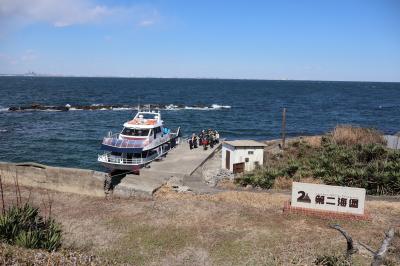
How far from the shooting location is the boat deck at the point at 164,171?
17906 millimetres

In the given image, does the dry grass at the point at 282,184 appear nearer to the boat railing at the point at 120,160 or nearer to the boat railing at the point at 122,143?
the boat railing at the point at 120,160

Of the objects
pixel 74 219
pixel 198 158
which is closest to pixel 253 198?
pixel 74 219

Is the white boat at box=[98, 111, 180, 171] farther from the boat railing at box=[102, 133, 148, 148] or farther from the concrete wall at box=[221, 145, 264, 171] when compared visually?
the concrete wall at box=[221, 145, 264, 171]

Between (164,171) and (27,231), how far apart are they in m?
13.8

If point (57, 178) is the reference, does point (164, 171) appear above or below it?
below

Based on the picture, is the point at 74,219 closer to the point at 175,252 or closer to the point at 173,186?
the point at 175,252

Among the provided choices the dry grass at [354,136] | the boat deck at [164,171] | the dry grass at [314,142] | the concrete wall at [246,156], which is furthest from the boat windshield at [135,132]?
the dry grass at [354,136]

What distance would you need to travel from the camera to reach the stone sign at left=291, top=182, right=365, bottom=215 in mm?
14750

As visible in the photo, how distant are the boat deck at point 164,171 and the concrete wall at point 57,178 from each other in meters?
0.99

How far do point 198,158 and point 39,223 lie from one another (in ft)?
55.4

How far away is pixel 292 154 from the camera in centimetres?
2872

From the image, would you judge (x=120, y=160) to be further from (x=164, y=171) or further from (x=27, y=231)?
(x=27, y=231)

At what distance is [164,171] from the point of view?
81.3 feet

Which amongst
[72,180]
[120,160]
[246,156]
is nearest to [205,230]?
[72,180]
